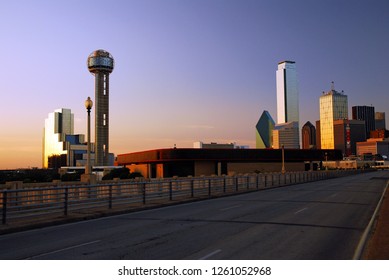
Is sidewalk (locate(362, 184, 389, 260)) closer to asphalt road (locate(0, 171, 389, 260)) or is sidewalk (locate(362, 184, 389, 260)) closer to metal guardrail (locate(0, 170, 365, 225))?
asphalt road (locate(0, 171, 389, 260))

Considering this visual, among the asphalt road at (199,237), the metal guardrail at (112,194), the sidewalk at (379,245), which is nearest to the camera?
the sidewalk at (379,245)

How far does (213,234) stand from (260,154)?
367 ft

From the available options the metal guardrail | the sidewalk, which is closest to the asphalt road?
the sidewalk

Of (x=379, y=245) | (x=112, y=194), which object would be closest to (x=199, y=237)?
(x=379, y=245)

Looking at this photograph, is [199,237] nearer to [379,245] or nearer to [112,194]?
[379,245]

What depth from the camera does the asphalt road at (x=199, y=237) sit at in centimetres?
953

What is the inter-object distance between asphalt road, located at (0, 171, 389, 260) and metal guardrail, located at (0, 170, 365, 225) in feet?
5.73

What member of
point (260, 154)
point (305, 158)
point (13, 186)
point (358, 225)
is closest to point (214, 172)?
point (260, 154)

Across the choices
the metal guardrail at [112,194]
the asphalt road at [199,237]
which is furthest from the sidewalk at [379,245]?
the metal guardrail at [112,194]

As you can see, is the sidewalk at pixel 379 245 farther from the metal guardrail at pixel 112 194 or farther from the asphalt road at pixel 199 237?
Answer: the metal guardrail at pixel 112 194

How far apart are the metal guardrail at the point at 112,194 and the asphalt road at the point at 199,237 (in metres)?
1.75
